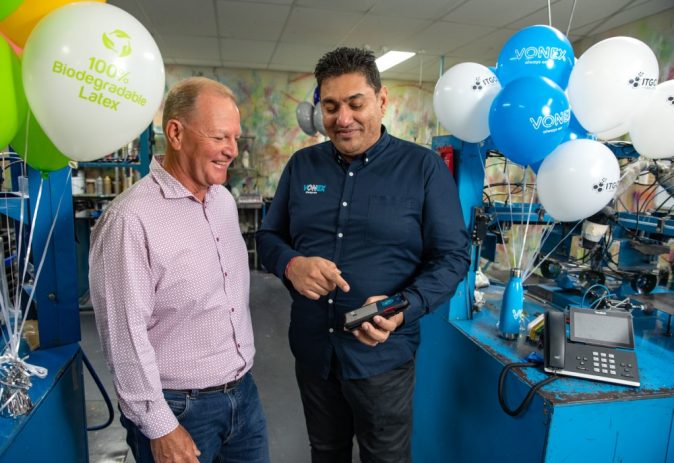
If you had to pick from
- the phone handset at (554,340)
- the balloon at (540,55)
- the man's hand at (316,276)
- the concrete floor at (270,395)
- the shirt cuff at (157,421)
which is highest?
the balloon at (540,55)

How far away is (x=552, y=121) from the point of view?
139cm

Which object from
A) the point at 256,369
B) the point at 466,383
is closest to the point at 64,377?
the point at 466,383

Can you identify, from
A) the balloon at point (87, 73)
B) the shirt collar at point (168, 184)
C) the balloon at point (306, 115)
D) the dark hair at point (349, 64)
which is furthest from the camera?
the balloon at point (306, 115)

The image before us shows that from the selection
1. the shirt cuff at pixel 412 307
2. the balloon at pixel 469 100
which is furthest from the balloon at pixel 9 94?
the balloon at pixel 469 100

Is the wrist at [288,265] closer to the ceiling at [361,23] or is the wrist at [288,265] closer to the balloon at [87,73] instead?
the balloon at [87,73]

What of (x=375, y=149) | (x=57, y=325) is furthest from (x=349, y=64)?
(x=57, y=325)

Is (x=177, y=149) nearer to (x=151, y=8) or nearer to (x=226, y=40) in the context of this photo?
(x=151, y=8)

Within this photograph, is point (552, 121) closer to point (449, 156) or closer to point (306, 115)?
point (449, 156)

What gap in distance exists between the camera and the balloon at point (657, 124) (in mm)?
1527

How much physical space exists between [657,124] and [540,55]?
1.65 ft

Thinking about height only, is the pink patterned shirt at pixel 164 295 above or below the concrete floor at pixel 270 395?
above

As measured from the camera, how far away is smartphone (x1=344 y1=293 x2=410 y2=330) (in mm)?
1171

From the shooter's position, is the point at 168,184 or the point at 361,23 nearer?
the point at 168,184

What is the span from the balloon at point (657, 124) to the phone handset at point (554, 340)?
764 mm
